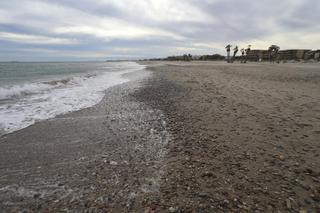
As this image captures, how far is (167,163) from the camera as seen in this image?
11.5 feet

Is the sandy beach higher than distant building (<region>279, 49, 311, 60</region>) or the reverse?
the reverse

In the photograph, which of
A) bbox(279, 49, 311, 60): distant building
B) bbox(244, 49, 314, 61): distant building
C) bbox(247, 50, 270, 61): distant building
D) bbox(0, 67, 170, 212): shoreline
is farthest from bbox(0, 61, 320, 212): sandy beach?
bbox(279, 49, 311, 60): distant building

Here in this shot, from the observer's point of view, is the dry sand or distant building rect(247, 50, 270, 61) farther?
distant building rect(247, 50, 270, 61)

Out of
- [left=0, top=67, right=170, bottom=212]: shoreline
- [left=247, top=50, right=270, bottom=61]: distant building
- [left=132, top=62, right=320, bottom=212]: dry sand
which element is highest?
[left=247, top=50, right=270, bottom=61]: distant building

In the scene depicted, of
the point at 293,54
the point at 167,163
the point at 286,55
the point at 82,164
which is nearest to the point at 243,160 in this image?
the point at 167,163

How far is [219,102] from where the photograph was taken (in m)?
7.59

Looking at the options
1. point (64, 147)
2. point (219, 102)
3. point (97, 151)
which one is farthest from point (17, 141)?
point (219, 102)

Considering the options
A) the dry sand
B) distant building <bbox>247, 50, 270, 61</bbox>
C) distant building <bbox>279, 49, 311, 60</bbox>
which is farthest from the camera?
distant building <bbox>247, 50, 270, 61</bbox>

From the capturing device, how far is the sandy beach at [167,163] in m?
2.56

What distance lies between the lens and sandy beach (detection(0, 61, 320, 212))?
2.56m

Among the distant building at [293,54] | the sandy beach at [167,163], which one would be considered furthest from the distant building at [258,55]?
the sandy beach at [167,163]

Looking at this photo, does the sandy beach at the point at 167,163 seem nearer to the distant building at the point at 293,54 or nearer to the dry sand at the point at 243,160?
the dry sand at the point at 243,160

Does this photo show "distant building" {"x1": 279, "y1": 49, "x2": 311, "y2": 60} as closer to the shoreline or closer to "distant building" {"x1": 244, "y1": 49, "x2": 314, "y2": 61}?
"distant building" {"x1": 244, "y1": 49, "x2": 314, "y2": 61}

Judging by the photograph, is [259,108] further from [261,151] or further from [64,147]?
[64,147]
